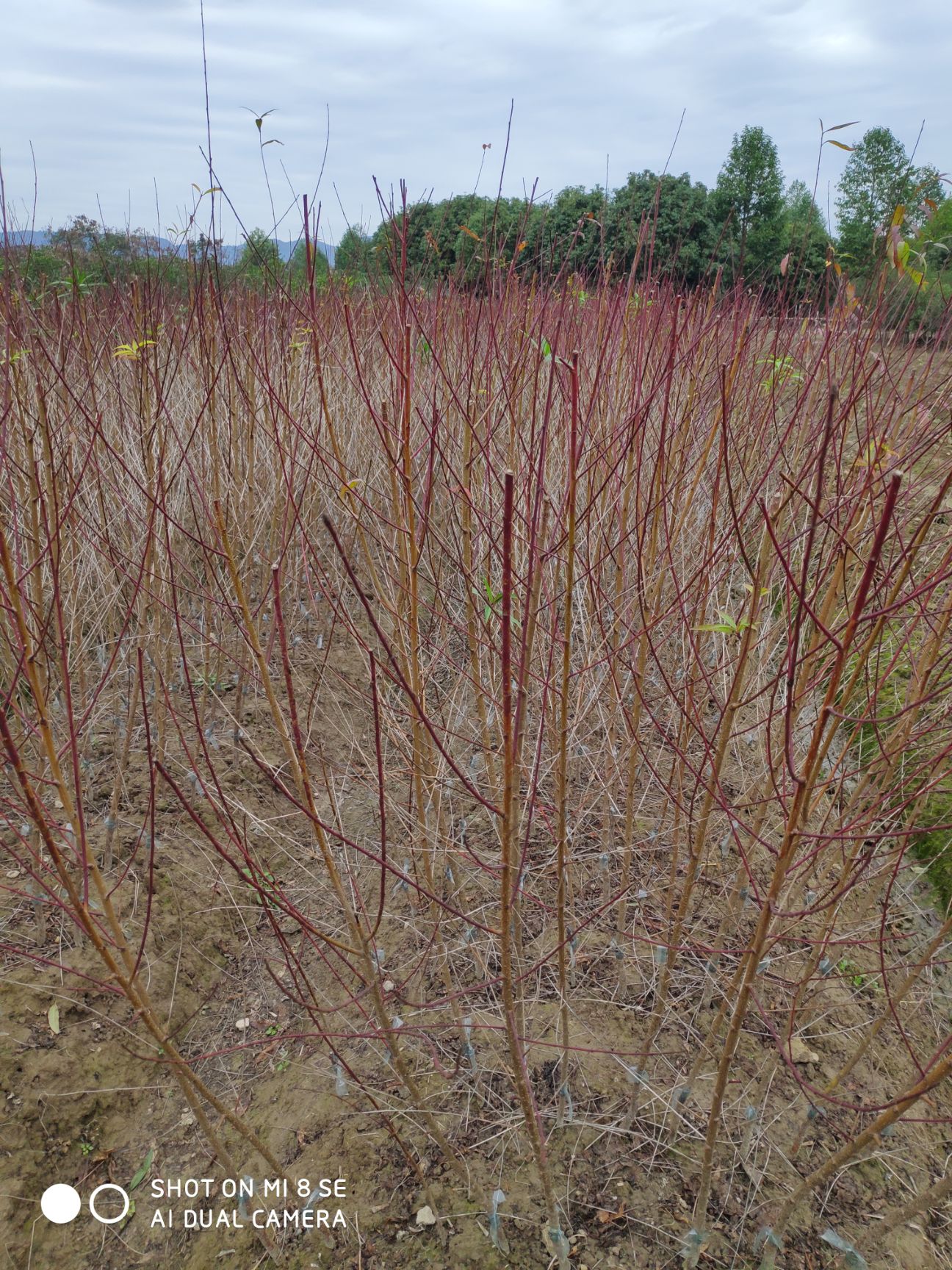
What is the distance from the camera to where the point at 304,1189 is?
6.12ft

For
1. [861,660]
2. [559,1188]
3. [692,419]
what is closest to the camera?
[861,660]

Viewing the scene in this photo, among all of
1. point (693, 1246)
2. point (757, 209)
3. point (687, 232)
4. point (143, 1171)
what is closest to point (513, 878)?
point (693, 1246)

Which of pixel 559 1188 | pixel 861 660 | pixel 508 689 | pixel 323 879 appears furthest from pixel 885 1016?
pixel 323 879

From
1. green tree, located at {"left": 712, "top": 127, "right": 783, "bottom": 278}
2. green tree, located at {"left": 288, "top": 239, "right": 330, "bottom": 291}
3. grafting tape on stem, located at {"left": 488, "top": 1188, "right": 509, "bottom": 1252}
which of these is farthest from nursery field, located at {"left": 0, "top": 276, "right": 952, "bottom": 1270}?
green tree, located at {"left": 712, "top": 127, "right": 783, "bottom": 278}

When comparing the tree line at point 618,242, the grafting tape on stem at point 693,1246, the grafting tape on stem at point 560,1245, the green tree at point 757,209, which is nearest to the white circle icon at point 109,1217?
the grafting tape on stem at point 560,1245

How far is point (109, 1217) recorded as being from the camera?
1.88m

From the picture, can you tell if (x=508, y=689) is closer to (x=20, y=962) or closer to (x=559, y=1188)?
(x=559, y=1188)

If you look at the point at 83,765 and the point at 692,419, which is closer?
the point at 692,419

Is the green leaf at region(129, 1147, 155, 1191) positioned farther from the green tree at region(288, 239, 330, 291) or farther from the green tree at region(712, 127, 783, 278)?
the green tree at region(712, 127, 783, 278)

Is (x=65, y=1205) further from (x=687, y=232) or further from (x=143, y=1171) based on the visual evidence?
(x=687, y=232)

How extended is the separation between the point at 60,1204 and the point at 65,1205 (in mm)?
16

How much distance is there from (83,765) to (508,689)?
103 inches

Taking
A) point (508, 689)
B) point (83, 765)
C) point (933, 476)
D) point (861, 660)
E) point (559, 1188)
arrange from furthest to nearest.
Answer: point (83, 765), point (933, 476), point (559, 1188), point (861, 660), point (508, 689)

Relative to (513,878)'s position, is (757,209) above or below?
above
